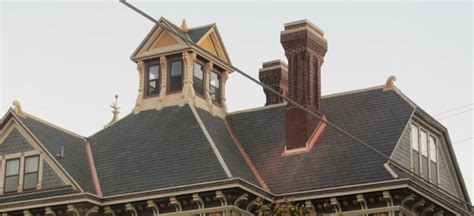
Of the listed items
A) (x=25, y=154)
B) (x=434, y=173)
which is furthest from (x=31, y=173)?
(x=434, y=173)

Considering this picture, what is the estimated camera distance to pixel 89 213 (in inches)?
1470

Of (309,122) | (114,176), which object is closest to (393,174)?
(309,122)

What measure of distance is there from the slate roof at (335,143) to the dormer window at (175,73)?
273 cm

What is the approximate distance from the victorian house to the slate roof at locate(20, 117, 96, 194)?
0.06 m

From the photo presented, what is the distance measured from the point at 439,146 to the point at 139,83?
1177cm

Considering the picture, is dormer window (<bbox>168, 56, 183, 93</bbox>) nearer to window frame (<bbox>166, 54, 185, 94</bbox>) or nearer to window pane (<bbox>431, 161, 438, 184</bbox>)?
window frame (<bbox>166, 54, 185, 94</bbox>)

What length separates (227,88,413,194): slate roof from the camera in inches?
1453

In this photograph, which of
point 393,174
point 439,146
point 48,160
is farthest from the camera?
point 439,146

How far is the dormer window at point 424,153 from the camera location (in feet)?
128

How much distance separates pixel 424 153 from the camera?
131 ft

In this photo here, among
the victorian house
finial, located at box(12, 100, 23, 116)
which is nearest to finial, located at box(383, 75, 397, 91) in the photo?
the victorian house

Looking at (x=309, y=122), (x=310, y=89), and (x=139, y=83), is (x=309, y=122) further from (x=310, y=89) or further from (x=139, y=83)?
(x=139, y=83)

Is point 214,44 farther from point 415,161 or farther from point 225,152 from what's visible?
point 415,161

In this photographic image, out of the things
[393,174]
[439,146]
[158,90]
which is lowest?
[393,174]
